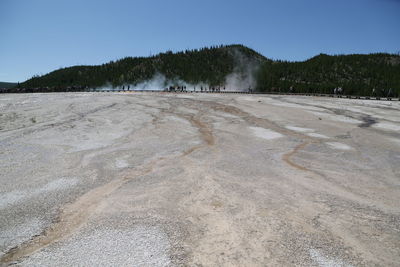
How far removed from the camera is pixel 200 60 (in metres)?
119

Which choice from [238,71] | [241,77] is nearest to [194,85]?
[241,77]

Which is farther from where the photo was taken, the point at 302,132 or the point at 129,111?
the point at 129,111

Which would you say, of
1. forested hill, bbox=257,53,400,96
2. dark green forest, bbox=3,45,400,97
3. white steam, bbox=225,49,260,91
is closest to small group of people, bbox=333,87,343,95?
dark green forest, bbox=3,45,400,97

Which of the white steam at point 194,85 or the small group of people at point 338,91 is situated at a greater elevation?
the white steam at point 194,85

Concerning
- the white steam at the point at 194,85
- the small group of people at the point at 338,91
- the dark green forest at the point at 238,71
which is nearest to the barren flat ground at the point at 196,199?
the small group of people at the point at 338,91

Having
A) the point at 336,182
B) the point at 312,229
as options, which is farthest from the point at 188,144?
the point at 312,229

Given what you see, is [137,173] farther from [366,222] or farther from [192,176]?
[366,222]

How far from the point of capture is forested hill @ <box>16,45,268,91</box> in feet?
311

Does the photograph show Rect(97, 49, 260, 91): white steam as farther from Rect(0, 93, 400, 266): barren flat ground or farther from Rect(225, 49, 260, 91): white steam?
Rect(0, 93, 400, 266): barren flat ground

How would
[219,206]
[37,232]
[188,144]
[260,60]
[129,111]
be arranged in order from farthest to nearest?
1. [260,60]
2. [129,111]
3. [188,144]
4. [219,206]
5. [37,232]

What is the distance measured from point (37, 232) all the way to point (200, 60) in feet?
386

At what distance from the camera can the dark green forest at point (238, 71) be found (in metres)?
71.5

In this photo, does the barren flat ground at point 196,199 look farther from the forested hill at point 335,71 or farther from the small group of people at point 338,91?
the forested hill at point 335,71

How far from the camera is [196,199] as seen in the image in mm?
5652
